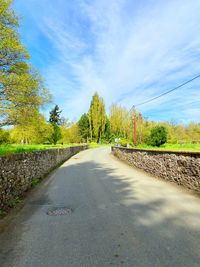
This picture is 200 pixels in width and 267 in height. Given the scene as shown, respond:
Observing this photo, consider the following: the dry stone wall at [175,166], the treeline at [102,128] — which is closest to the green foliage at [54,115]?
the treeline at [102,128]

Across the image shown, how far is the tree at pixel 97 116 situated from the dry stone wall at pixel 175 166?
184 ft

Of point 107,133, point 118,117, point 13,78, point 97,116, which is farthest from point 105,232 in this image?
point 107,133

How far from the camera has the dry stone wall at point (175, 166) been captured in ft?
23.6

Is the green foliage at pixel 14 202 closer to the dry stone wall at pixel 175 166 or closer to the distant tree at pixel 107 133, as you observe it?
the dry stone wall at pixel 175 166

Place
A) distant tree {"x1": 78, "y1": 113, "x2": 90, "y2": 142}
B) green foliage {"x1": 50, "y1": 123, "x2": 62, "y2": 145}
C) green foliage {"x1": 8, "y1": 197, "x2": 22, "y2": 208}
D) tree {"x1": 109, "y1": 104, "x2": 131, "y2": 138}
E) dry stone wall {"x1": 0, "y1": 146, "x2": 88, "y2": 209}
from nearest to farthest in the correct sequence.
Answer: dry stone wall {"x1": 0, "y1": 146, "x2": 88, "y2": 209}, green foliage {"x1": 8, "y1": 197, "x2": 22, "y2": 208}, green foliage {"x1": 50, "y1": 123, "x2": 62, "y2": 145}, tree {"x1": 109, "y1": 104, "x2": 131, "y2": 138}, distant tree {"x1": 78, "y1": 113, "x2": 90, "y2": 142}

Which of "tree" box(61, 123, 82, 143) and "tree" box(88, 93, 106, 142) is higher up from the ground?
"tree" box(88, 93, 106, 142)

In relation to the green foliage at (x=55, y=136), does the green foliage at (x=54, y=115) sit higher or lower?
higher

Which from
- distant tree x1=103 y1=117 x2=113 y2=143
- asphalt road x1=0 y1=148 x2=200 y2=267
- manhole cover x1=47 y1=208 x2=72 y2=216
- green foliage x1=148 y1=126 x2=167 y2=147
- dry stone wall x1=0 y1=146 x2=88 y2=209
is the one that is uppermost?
distant tree x1=103 y1=117 x2=113 y2=143

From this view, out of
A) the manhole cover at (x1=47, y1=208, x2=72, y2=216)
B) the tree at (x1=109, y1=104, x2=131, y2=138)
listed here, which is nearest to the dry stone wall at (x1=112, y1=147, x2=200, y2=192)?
the manhole cover at (x1=47, y1=208, x2=72, y2=216)

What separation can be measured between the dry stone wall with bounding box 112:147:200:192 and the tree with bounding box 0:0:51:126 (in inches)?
399

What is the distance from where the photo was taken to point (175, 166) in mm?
8555

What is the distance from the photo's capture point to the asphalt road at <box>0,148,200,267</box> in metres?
2.96

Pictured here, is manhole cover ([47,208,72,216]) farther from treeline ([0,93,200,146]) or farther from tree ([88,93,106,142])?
tree ([88,93,106,142])

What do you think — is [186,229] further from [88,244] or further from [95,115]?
[95,115]
